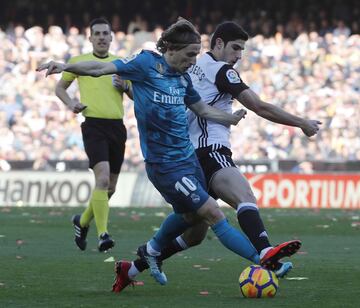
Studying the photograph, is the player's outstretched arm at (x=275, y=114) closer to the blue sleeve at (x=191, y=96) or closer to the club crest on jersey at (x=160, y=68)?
the blue sleeve at (x=191, y=96)

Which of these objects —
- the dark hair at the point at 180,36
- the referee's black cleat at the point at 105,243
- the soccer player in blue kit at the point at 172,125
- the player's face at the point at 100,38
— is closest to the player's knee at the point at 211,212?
the soccer player in blue kit at the point at 172,125

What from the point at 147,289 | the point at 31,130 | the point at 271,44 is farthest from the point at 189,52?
the point at 271,44

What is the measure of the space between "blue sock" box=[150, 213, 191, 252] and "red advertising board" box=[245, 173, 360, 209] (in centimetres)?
1523

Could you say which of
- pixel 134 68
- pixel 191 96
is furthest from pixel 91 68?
pixel 191 96

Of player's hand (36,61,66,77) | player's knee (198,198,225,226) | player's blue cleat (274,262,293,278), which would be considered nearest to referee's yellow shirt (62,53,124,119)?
player's knee (198,198,225,226)

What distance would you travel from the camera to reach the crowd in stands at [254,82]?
27219 mm

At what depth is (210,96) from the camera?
9.30 meters

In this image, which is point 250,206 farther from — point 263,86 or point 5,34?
point 5,34

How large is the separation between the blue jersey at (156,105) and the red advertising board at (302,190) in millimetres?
15610

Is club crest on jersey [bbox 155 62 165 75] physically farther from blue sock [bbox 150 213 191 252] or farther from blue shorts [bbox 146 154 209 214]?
blue sock [bbox 150 213 191 252]

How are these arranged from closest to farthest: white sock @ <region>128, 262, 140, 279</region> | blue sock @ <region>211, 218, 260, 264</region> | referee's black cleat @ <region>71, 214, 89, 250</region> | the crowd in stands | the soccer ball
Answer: the soccer ball < blue sock @ <region>211, 218, 260, 264</region> < white sock @ <region>128, 262, 140, 279</region> < referee's black cleat @ <region>71, 214, 89, 250</region> < the crowd in stands

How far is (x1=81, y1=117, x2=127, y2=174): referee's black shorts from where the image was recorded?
12.7 metres

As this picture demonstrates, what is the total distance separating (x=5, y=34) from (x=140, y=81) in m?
24.5

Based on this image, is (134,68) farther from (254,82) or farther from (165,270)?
(254,82)
